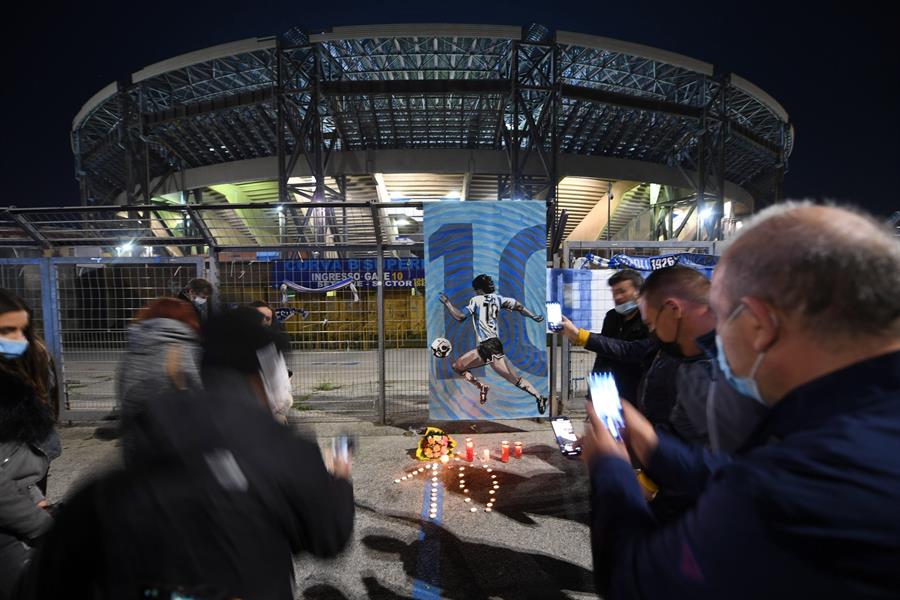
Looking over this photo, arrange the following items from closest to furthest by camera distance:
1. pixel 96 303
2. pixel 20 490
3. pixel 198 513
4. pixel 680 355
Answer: pixel 198 513 → pixel 20 490 → pixel 680 355 → pixel 96 303

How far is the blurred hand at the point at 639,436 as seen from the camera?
1712mm

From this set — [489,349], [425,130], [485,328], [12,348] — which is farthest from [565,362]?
[425,130]

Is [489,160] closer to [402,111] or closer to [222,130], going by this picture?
[402,111]

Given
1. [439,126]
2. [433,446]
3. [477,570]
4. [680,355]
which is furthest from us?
[439,126]

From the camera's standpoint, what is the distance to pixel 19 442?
2.21m

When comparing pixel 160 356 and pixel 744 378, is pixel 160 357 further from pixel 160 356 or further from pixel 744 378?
pixel 744 378

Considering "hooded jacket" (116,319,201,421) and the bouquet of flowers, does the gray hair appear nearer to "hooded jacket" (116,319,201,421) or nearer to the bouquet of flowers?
"hooded jacket" (116,319,201,421)

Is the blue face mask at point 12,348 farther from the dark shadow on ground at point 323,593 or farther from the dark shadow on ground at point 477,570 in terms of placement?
the dark shadow on ground at point 477,570

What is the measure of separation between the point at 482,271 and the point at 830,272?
486cm

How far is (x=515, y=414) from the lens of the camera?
5883 millimetres

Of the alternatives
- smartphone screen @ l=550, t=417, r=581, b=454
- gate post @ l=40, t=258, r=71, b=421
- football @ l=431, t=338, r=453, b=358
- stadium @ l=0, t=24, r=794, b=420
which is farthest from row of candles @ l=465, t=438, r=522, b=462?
gate post @ l=40, t=258, r=71, b=421

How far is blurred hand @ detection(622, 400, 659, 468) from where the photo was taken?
5.62 feet

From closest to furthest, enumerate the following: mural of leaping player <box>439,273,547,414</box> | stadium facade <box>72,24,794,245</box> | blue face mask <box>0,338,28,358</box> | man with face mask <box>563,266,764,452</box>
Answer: man with face mask <box>563,266,764,452</box> → blue face mask <box>0,338,28,358</box> → mural of leaping player <box>439,273,547,414</box> → stadium facade <box>72,24,794,245</box>

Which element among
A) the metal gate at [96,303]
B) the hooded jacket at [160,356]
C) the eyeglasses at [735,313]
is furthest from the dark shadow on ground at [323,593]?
the metal gate at [96,303]
